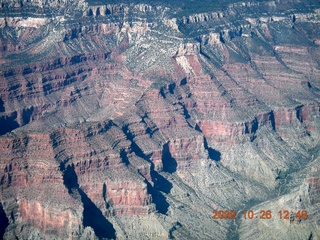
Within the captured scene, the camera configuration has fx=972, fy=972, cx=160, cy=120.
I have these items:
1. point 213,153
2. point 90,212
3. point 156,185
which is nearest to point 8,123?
point 156,185

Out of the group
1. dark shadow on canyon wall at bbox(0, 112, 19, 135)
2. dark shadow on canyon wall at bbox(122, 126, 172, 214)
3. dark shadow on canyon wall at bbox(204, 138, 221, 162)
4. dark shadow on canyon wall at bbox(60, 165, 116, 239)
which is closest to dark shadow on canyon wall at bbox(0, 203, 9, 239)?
dark shadow on canyon wall at bbox(60, 165, 116, 239)

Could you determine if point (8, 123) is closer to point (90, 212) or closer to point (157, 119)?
point (157, 119)

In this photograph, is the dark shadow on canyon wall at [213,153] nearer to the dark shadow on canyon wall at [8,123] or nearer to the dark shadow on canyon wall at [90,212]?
the dark shadow on canyon wall at [8,123]

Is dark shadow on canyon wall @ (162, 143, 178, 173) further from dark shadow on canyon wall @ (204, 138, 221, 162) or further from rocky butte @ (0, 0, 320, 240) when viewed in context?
dark shadow on canyon wall @ (204, 138, 221, 162)

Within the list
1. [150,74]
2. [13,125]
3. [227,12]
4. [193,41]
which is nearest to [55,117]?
[13,125]

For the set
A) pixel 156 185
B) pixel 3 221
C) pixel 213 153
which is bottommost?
pixel 213 153

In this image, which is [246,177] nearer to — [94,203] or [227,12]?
[94,203]
